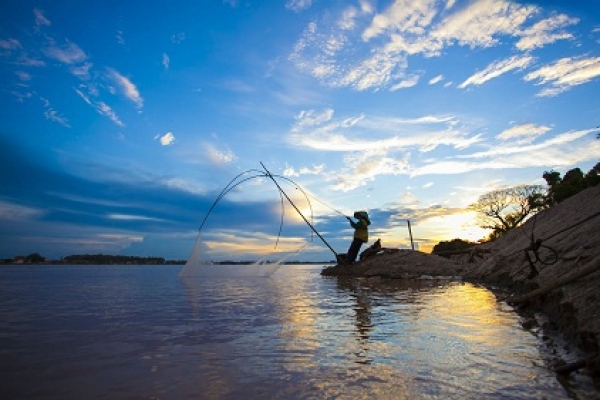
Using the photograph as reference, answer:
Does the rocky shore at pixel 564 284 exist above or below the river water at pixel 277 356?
above

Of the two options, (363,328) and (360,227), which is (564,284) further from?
(360,227)

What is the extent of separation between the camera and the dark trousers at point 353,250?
21.0 m

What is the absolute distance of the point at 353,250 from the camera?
71.2 ft

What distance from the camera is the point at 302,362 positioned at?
397cm

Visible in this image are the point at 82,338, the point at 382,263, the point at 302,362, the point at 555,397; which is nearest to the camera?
the point at 555,397

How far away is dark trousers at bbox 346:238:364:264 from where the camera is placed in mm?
21000

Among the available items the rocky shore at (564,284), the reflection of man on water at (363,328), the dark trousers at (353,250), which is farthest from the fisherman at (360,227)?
the reflection of man on water at (363,328)

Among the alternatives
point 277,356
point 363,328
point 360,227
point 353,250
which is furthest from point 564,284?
point 353,250

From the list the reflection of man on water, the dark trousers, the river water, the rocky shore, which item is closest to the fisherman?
the dark trousers

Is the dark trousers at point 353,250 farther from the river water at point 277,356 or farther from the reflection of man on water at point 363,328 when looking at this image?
the river water at point 277,356

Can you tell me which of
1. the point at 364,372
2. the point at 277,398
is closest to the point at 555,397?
the point at 364,372

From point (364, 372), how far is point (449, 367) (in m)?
0.88

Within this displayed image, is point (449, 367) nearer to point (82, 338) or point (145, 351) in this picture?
point (145, 351)

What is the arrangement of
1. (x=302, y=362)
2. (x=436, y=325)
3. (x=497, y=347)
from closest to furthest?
(x=302, y=362)
(x=497, y=347)
(x=436, y=325)
